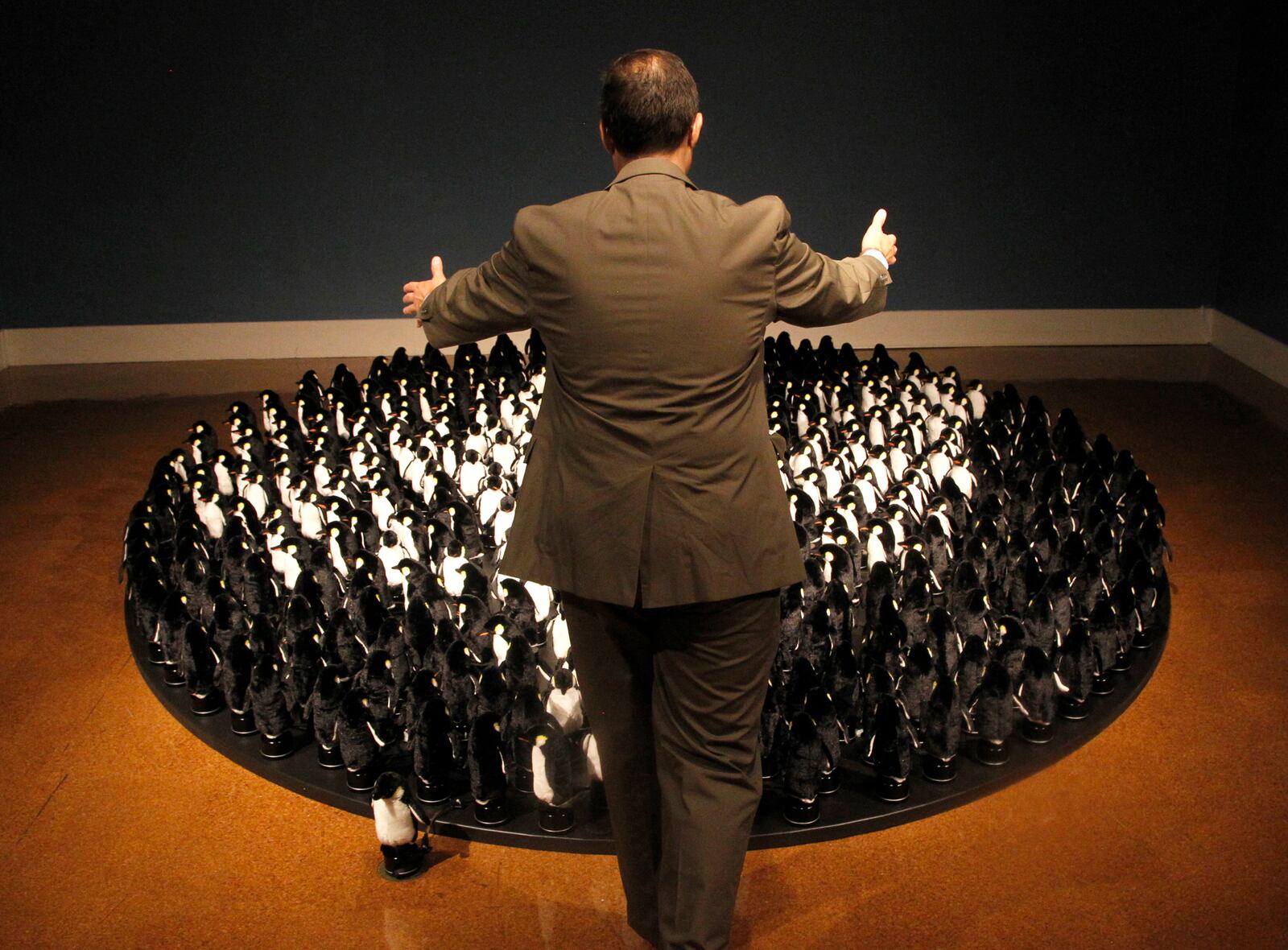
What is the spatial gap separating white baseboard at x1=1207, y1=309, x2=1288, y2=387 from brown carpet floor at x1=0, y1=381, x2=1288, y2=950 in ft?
6.41

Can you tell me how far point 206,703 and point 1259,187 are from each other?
4.40 metres

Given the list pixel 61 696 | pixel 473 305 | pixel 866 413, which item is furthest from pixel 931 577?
pixel 61 696

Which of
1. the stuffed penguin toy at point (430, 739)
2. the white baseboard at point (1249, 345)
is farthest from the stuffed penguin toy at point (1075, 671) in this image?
the white baseboard at point (1249, 345)

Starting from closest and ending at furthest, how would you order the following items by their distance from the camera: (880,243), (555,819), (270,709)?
1. (880,243)
2. (555,819)
3. (270,709)

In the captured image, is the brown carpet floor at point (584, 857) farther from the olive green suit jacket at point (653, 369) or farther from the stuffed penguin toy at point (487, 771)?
the olive green suit jacket at point (653, 369)

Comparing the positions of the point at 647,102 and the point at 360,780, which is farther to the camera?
the point at 360,780

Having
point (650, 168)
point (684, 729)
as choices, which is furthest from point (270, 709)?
point (650, 168)

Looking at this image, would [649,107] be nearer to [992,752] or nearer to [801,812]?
[801,812]

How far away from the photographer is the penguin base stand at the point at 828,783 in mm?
2225

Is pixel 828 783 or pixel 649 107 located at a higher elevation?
pixel 649 107

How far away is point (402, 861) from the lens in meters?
2.10

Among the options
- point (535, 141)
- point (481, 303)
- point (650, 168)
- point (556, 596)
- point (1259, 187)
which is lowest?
point (556, 596)

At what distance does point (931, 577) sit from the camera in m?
2.55

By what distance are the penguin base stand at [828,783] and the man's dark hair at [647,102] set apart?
1293 millimetres
